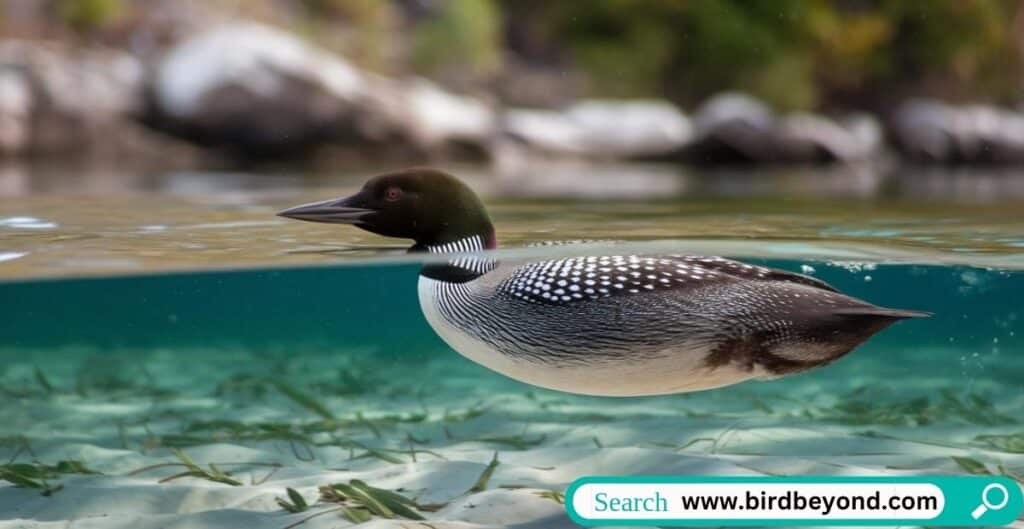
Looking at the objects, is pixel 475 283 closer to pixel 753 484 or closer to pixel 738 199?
pixel 753 484

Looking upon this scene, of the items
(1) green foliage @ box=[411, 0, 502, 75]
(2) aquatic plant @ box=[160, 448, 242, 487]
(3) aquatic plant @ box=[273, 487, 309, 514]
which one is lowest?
(2) aquatic plant @ box=[160, 448, 242, 487]

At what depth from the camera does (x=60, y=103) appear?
12461mm

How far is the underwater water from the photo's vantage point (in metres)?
3.98

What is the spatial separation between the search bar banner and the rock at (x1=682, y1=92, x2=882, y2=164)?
437 inches

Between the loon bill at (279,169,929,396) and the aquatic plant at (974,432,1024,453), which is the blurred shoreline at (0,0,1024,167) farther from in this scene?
the loon bill at (279,169,929,396)

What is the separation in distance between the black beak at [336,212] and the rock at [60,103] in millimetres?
9441

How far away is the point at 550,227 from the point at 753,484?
197 cm

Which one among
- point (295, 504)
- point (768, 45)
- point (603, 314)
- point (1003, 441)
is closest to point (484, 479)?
point (295, 504)

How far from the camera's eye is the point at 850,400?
6258mm

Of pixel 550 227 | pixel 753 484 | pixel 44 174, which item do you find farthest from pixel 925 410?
pixel 44 174

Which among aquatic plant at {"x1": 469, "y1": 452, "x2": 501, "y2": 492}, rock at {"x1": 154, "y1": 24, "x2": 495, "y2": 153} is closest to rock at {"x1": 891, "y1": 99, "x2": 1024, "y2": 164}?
rock at {"x1": 154, "y1": 24, "x2": 495, "y2": 153}

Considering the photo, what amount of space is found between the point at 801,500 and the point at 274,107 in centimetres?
1074

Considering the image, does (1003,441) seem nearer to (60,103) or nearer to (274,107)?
(274,107)

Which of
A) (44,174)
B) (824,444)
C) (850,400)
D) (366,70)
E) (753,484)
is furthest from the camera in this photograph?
(366,70)
